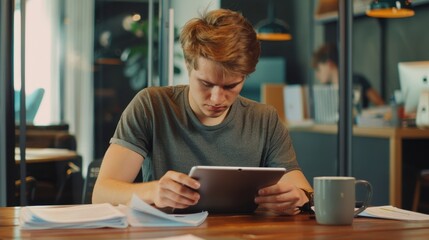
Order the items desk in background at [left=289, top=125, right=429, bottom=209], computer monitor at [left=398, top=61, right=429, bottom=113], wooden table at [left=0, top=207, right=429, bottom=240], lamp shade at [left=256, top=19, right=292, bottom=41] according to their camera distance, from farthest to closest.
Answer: lamp shade at [left=256, top=19, right=292, bottom=41], computer monitor at [left=398, top=61, right=429, bottom=113], desk in background at [left=289, top=125, right=429, bottom=209], wooden table at [left=0, top=207, right=429, bottom=240]

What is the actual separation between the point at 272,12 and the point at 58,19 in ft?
7.81

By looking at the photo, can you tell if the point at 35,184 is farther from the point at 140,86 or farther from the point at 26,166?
the point at 140,86

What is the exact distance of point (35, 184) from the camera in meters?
4.25

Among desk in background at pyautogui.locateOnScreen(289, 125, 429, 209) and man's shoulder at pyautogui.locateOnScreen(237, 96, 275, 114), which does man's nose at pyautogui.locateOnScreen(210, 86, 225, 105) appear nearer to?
man's shoulder at pyautogui.locateOnScreen(237, 96, 275, 114)

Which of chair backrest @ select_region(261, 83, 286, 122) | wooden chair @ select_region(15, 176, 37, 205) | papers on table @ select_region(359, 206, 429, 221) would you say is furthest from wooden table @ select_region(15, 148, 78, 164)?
chair backrest @ select_region(261, 83, 286, 122)

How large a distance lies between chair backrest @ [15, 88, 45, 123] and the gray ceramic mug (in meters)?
2.64

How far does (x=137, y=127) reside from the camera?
2.21m

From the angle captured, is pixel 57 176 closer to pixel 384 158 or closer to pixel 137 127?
pixel 384 158

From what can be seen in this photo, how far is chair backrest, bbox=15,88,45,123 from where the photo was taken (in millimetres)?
4008

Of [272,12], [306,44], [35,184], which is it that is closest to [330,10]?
[306,44]

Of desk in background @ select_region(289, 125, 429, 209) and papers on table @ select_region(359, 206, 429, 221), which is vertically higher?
papers on table @ select_region(359, 206, 429, 221)

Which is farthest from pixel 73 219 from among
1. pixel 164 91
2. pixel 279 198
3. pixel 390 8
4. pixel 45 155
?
pixel 390 8

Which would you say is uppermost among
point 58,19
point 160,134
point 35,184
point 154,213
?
point 58,19

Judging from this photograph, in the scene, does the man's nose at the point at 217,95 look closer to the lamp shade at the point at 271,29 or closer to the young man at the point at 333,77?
the lamp shade at the point at 271,29
